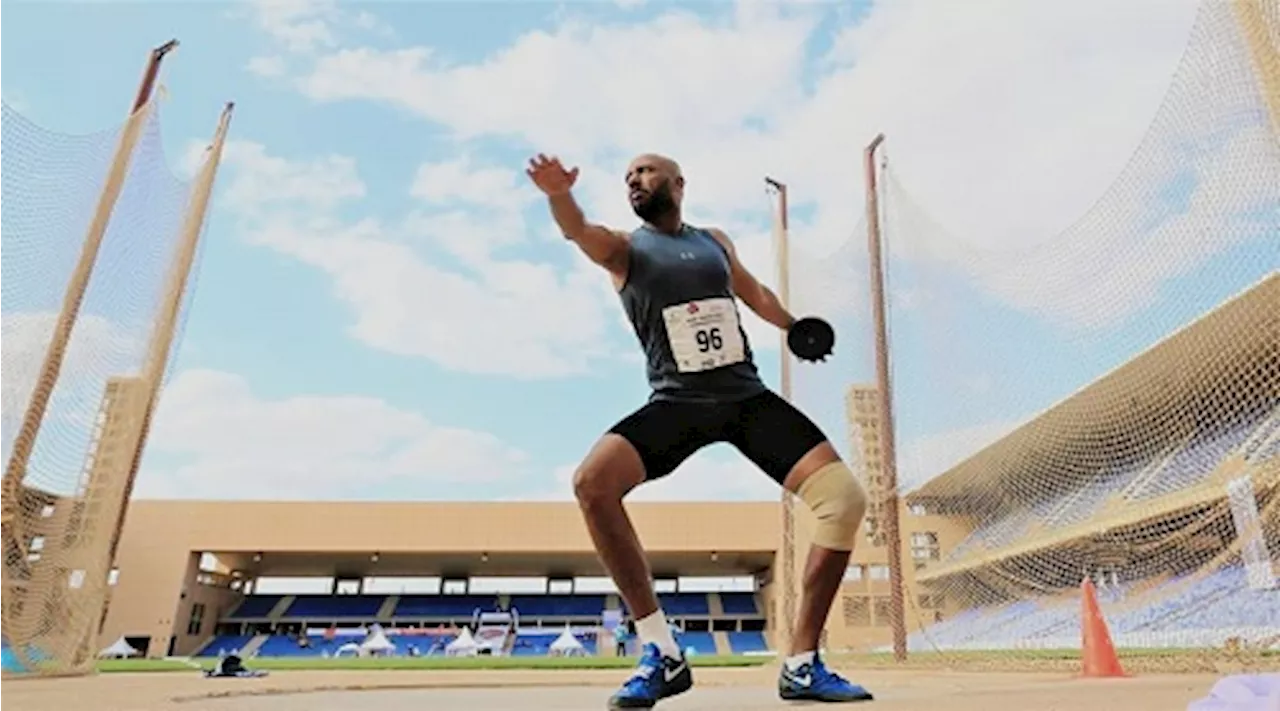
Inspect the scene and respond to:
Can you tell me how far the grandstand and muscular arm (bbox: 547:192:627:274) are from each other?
5575mm

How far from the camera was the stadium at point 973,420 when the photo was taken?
6066 mm

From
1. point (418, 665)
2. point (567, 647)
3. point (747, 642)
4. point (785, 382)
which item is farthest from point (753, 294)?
point (747, 642)

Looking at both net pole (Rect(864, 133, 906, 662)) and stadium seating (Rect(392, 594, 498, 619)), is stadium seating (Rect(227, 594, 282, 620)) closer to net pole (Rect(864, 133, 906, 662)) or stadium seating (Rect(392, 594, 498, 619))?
stadium seating (Rect(392, 594, 498, 619))

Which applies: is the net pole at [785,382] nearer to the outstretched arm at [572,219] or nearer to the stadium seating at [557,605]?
the outstretched arm at [572,219]

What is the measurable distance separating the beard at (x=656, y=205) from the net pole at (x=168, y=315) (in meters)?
8.98

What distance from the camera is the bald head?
2836 millimetres

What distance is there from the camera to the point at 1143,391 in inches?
375

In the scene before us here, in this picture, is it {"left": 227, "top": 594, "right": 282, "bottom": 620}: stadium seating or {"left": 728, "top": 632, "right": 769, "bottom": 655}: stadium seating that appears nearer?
{"left": 728, "top": 632, "right": 769, "bottom": 655}: stadium seating

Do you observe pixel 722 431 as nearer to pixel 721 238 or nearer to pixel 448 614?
pixel 721 238

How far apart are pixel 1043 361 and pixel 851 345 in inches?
117

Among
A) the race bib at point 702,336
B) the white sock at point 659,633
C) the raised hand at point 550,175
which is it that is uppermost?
the raised hand at point 550,175

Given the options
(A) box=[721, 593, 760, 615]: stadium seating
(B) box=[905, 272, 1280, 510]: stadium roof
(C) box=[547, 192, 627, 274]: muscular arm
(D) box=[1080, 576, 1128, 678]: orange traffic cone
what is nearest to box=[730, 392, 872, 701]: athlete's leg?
(C) box=[547, 192, 627, 274]: muscular arm

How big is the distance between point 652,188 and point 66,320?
7975 millimetres

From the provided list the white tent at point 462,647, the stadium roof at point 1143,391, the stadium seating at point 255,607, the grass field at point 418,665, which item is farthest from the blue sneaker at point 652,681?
the stadium seating at point 255,607
